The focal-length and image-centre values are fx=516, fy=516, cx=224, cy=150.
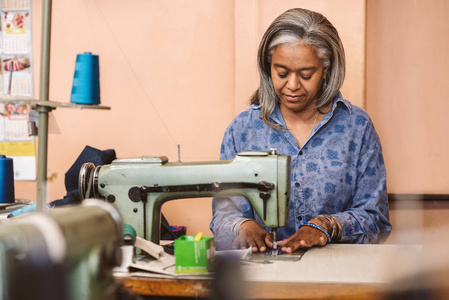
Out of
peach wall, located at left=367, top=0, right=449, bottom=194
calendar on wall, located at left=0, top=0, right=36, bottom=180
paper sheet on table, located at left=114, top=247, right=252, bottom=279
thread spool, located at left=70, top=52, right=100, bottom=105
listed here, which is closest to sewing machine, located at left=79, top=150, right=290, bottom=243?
paper sheet on table, located at left=114, top=247, right=252, bottom=279

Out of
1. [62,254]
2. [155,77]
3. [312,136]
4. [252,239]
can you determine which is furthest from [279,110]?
[62,254]

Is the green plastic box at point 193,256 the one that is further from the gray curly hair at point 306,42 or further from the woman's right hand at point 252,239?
the gray curly hair at point 306,42

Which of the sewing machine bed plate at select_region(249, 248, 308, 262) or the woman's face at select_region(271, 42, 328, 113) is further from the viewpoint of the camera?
the woman's face at select_region(271, 42, 328, 113)

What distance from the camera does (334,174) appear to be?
1.85 meters

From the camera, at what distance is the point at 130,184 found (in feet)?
5.04

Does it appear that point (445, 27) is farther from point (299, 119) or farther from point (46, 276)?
point (46, 276)

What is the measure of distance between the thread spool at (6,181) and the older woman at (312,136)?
99 centimetres

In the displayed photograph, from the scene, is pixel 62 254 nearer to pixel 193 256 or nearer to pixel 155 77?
pixel 193 256

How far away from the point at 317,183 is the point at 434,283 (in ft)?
4.40

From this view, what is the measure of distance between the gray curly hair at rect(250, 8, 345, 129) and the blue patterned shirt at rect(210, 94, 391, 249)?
0.22 ft

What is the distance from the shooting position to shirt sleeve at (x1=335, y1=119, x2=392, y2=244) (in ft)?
5.63

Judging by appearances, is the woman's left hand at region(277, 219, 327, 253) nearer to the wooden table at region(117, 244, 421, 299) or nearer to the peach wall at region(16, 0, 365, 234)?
the wooden table at region(117, 244, 421, 299)

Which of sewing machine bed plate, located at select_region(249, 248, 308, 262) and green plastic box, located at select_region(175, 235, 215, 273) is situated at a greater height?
green plastic box, located at select_region(175, 235, 215, 273)

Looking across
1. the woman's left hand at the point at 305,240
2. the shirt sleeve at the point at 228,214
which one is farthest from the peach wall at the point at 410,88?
the woman's left hand at the point at 305,240
